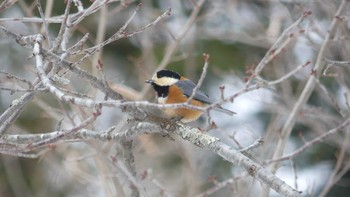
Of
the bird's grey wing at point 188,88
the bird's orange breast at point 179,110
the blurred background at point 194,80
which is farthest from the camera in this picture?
the blurred background at point 194,80

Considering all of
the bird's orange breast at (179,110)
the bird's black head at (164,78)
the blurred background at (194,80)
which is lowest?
the blurred background at (194,80)

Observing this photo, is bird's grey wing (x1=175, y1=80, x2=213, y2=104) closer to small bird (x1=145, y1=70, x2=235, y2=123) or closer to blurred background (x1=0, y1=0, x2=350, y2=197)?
small bird (x1=145, y1=70, x2=235, y2=123)

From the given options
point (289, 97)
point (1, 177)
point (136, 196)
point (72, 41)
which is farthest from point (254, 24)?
point (136, 196)

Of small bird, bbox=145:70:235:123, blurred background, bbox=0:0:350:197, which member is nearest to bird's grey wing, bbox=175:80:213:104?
small bird, bbox=145:70:235:123

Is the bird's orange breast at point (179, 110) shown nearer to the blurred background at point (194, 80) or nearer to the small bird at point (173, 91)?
the small bird at point (173, 91)

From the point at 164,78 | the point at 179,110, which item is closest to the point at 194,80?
the point at 164,78

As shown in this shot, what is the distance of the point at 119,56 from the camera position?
917 cm

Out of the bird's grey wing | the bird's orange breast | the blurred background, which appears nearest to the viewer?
the bird's orange breast

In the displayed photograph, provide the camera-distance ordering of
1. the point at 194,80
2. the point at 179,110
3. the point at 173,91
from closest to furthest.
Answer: the point at 179,110 < the point at 173,91 < the point at 194,80

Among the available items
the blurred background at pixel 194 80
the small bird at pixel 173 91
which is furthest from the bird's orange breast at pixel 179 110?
the blurred background at pixel 194 80

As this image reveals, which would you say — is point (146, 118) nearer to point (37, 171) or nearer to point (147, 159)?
point (147, 159)

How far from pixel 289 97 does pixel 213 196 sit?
2.51m

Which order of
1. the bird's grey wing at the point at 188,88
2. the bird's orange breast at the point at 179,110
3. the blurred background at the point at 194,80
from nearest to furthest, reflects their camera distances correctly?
1. the bird's orange breast at the point at 179,110
2. the bird's grey wing at the point at 188,88
3. the blurred background at the point at 194,80

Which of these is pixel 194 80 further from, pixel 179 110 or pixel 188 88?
pixel 179 110
